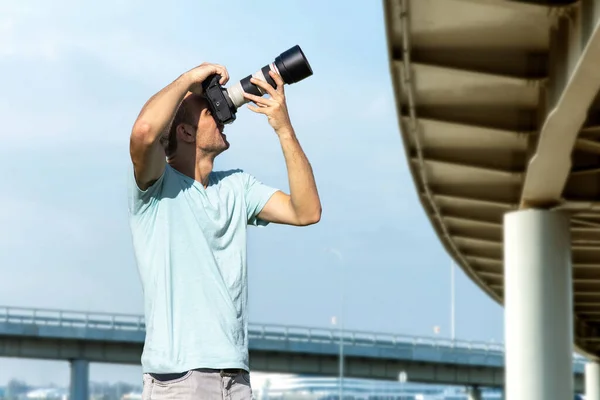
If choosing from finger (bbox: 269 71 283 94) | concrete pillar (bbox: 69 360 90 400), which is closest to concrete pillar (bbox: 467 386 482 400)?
concrete pillar (bbox: 69 360 90 400)

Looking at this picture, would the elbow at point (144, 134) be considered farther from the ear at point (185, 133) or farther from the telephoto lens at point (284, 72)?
the telephoto lens at point (284, 72)

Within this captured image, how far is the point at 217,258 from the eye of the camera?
382 cm

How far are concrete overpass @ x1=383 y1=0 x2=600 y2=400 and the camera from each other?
477 centimetres

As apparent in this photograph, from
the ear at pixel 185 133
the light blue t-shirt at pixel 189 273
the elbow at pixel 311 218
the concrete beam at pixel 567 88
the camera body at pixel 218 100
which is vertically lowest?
the light blue t-shirt at pixel 189 273

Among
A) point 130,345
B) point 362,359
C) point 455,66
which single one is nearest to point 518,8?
point 455,66

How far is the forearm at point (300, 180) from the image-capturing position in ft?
13.1

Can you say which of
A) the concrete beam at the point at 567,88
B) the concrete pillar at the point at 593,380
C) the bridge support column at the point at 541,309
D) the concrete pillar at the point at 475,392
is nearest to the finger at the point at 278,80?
the concrete beam at the point at 567,88

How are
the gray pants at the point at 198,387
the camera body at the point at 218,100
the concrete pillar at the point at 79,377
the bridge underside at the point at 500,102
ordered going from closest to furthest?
the gray pants at the point at 198,387
the camera body at the point at 218,100
the bridge underside at the point at 500,102
the concrete pillar at the point at 79,377

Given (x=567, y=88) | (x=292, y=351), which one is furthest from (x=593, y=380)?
(x=567, y=88)

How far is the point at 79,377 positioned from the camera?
4309 centimetres

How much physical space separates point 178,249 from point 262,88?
65 centimetres

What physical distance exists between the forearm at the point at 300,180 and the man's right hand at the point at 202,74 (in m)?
0.27

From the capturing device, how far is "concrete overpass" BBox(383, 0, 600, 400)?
33.4ft

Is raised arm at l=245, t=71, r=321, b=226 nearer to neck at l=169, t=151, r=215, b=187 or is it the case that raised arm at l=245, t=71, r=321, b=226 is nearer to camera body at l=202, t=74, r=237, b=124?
camera body at l=202, t=74, r=237, b=124
